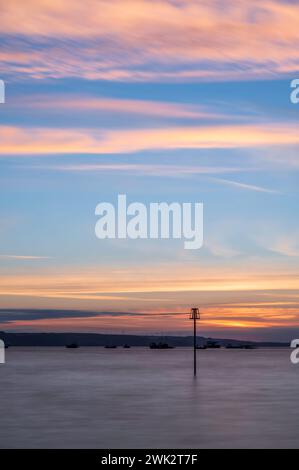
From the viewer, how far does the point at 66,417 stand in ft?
212

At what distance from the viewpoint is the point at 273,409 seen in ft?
240

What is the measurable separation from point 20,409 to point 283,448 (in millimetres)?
30202

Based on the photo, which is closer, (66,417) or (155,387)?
(66,417)
